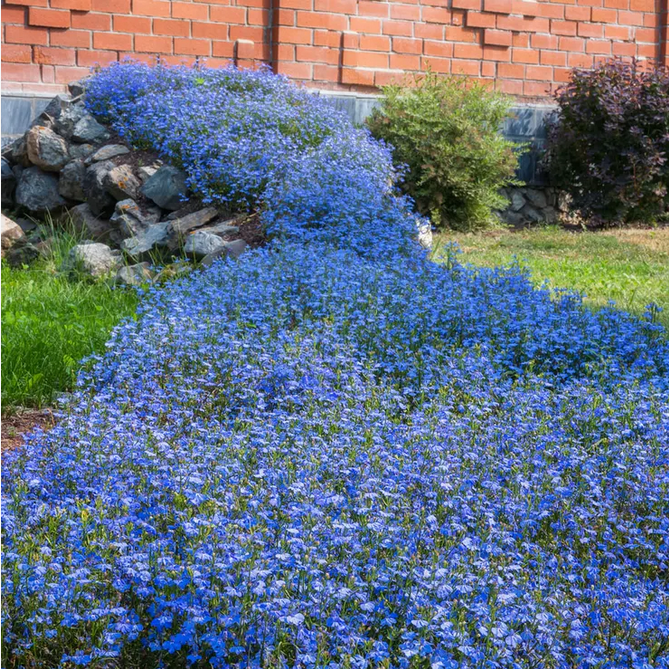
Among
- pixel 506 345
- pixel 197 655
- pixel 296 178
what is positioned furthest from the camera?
pixel 296 178

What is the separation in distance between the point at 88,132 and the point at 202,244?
2.85 metres

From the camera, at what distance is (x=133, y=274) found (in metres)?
7.18

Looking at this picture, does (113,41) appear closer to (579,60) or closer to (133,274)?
(133,274)

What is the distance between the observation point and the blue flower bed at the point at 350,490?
89.7 inches

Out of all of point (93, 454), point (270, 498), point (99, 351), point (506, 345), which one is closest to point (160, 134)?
point (99, 351)

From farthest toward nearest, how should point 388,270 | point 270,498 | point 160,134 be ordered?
1. point 160,134
2. point 388,270
3. point 270,498

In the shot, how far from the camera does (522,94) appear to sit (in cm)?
1298

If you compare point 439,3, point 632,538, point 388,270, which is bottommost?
point 632,538

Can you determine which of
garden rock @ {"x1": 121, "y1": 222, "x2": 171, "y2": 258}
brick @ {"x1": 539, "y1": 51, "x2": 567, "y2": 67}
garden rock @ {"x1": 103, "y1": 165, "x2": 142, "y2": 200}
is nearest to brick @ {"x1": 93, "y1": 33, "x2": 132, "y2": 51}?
garden rock @ {"x1": 103, "y1": 165, "x2": 142, "y2": 200}

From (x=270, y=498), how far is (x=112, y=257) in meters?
5.19

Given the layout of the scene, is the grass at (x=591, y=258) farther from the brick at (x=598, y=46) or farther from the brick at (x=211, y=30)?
the brick at (x=211, y=30)

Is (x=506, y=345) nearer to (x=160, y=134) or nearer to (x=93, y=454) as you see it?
(x=93, y=454)

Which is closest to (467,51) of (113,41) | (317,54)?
(317,54)

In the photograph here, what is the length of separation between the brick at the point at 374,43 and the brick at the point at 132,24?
8.88ft
